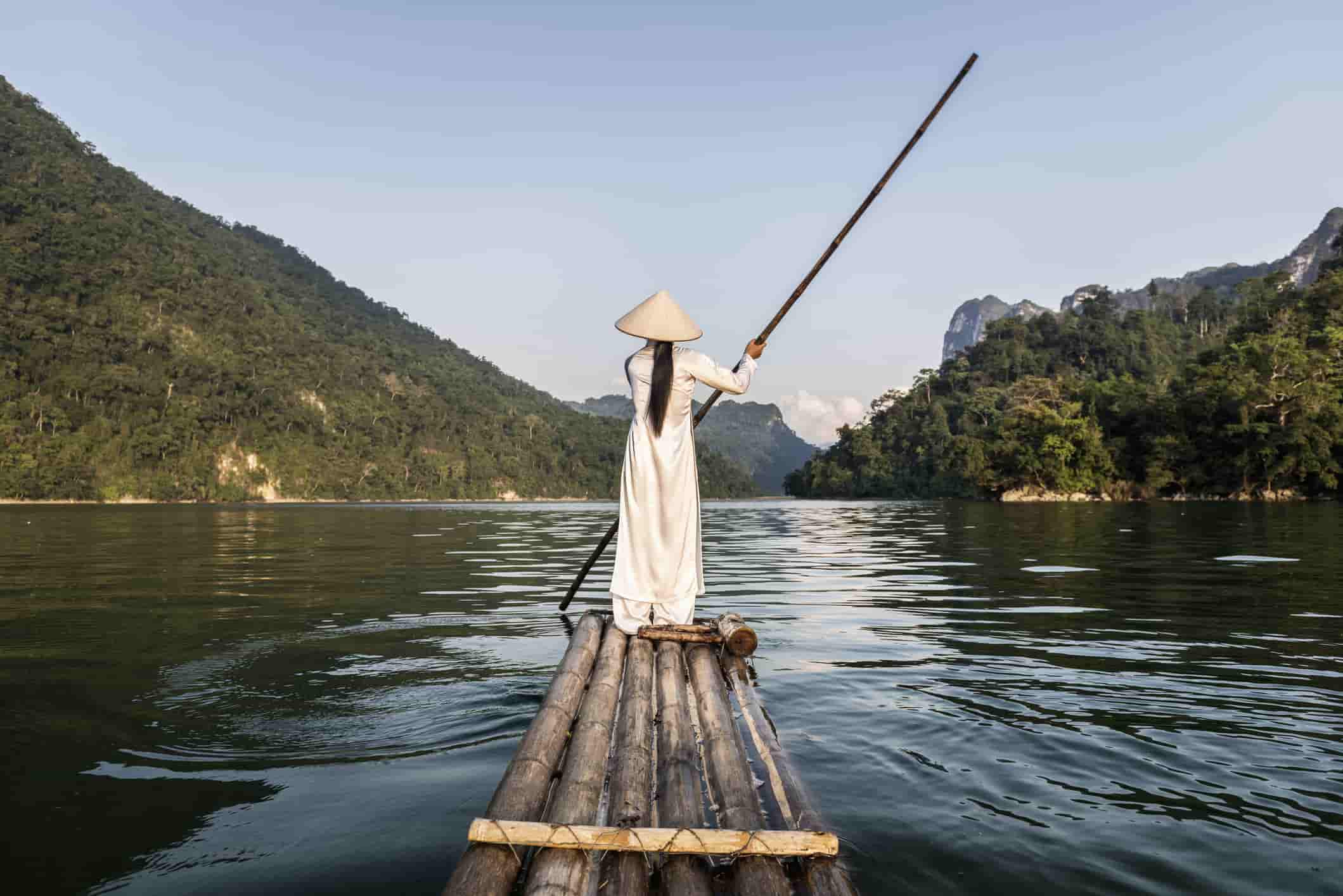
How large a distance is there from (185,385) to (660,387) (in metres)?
115

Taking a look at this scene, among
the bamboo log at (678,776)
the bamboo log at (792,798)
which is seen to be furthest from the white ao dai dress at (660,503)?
the bamboo log at (792,798)

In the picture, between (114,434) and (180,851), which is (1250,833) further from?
(114,434)

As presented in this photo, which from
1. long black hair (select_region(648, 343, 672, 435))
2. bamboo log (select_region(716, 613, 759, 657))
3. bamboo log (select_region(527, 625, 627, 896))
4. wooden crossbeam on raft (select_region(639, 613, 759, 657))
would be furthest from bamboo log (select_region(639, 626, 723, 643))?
long black hair (select_region(648, 343, 672, 435))

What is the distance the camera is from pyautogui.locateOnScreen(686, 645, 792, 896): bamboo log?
8.48 ft

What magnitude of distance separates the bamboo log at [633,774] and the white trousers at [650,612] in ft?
2.27

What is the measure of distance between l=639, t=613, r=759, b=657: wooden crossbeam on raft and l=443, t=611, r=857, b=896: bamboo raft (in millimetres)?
613

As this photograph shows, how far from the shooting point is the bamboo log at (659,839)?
269 centimetres

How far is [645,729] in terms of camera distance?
405cm

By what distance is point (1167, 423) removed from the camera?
70000 millimetres

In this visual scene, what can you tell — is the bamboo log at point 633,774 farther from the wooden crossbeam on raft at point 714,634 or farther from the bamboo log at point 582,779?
the wooden crossbeam on raft at point 714,634

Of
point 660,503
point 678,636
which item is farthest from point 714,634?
point 660,503

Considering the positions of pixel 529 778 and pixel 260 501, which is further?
pixel 260 501

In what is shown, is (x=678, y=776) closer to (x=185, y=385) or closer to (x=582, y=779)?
(x=582, y=779)

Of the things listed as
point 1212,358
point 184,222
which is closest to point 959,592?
point 1212,358
